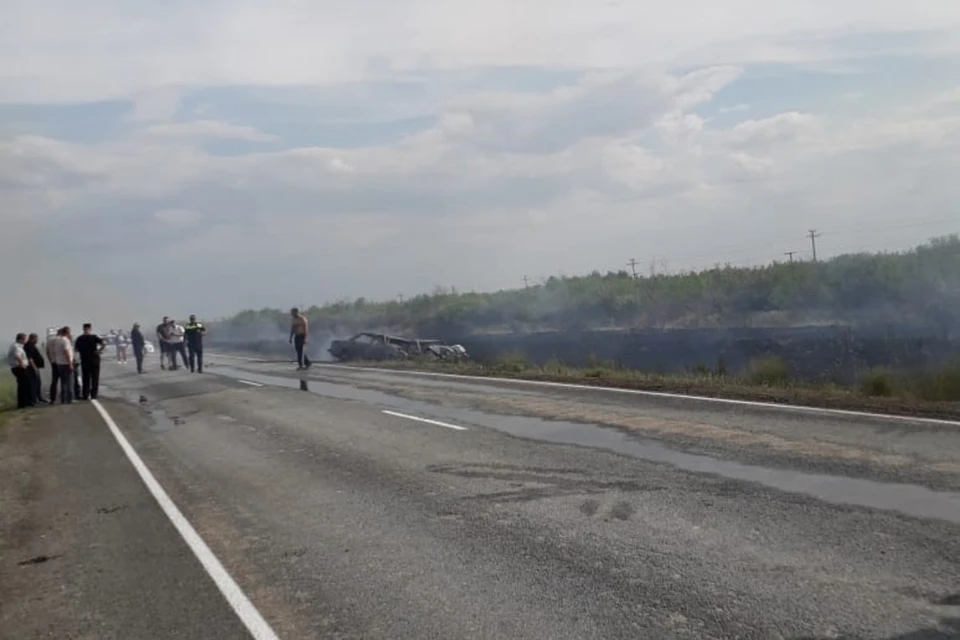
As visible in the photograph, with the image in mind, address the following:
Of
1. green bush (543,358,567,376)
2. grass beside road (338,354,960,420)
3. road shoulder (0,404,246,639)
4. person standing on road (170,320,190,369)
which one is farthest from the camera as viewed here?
person standing on road (170,320,190,369)

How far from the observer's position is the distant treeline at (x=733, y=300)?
29.5 metres

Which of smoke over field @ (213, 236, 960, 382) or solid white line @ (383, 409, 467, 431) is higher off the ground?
smoke over field @ (213, 236, 960, 382)

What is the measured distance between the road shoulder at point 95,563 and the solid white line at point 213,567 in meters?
0.07

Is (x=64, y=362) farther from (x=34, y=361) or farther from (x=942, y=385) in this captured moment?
(x=942, y=385)

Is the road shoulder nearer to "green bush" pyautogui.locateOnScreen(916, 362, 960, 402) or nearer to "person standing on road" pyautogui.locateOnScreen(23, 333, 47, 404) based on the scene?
"person standing on road" pyautogui.locateOnScreen(23, 333, 47, 404)

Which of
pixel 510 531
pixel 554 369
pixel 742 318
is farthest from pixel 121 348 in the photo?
pixel 510 531

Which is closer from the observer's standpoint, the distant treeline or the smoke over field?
the smoke over field

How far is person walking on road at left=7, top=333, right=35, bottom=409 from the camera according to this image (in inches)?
939

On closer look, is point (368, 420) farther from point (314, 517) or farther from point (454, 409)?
point (314, 517)

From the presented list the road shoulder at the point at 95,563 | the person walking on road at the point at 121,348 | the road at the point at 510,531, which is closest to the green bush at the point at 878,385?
the road at the point at 510,531

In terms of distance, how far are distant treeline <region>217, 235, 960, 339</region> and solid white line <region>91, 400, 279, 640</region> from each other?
19.0m

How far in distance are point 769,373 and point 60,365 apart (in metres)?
16.7

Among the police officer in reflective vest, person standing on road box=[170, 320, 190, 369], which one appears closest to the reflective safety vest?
the police officer in reflective vest

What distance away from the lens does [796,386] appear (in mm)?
18609
